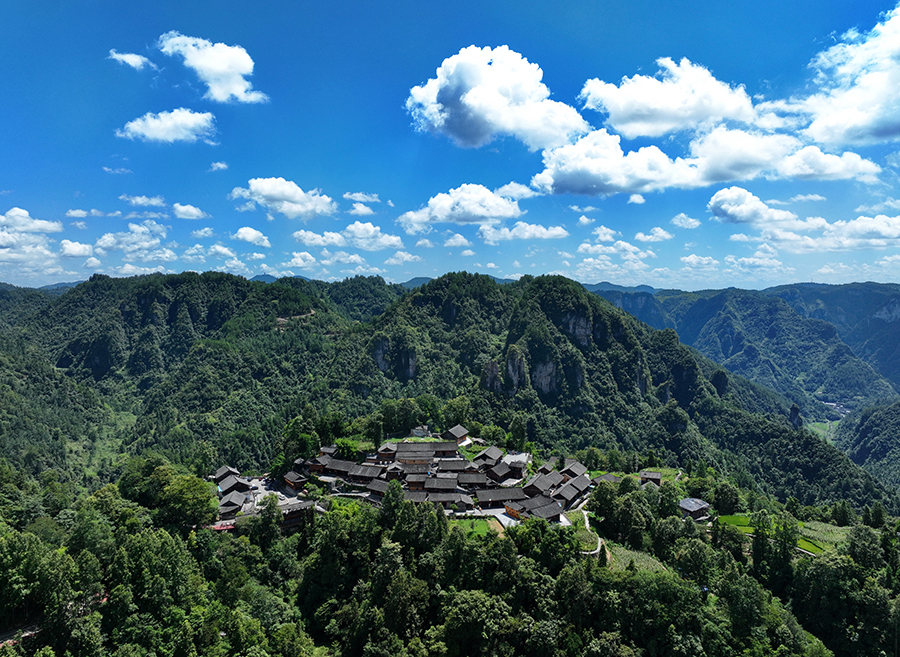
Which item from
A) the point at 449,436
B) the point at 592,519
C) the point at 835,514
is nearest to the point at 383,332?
the point at 449,436

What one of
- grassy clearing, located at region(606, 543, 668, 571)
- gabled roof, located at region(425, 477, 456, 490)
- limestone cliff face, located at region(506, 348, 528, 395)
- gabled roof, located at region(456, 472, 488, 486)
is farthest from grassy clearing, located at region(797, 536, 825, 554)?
limestone cliff face, located at region(506, 348, 528, 395)

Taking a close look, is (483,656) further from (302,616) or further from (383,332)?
(383,332)

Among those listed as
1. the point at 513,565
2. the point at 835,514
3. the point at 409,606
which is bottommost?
the point at 835,514

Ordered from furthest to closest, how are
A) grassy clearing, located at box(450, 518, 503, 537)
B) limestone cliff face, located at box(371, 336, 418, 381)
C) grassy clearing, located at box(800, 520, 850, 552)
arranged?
1. limestone cliff face, located at box(371, 336, 418, 381)
2. grassy clearing, located at box(800, 520, 850, 552)
3. grassy clearing, located at box(450, 518, 503, 537)

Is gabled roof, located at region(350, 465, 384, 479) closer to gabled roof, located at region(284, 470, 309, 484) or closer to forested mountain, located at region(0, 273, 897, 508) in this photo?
gabled roof, located at region(284, 470, 309, 484)

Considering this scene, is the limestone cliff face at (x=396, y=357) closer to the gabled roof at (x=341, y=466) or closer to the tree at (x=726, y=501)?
the gabled roof at (x=341, y=466)

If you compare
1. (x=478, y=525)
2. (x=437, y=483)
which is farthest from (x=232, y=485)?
(x=478, y=525)
